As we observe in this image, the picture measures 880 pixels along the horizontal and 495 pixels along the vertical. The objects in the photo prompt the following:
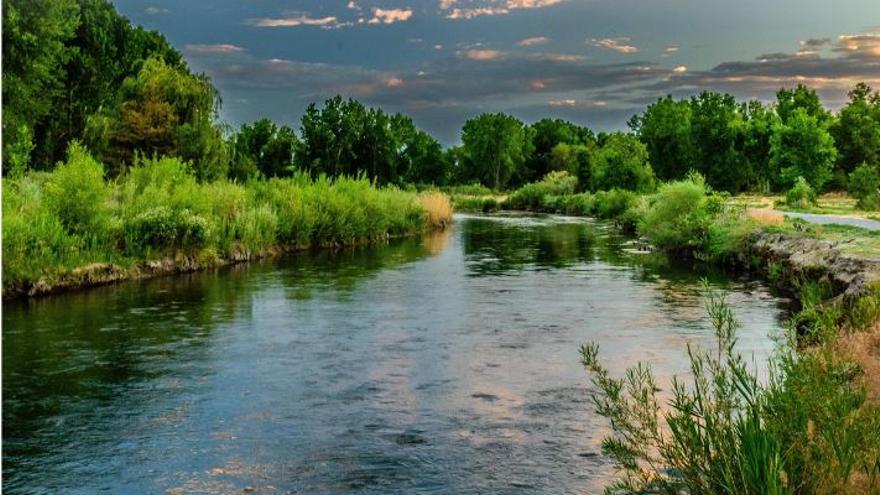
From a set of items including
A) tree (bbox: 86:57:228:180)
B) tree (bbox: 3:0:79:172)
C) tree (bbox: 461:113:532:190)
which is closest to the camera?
tree (bbox: 3:0:79:172)

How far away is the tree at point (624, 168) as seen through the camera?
232 feet

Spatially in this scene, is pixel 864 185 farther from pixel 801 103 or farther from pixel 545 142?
pixel 545 142

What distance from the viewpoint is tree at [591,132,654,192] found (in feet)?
232

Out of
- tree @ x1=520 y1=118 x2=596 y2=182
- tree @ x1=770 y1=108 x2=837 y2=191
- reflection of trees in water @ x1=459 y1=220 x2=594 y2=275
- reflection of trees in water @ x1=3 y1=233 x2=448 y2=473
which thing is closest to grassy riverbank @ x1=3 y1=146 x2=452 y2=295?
reflection of trees in water @ x1=3 y1=233 x2=448 y2=473

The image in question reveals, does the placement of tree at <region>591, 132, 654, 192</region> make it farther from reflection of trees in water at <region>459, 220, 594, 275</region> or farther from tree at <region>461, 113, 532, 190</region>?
tree at <region>461, 113, 532, 190</region>

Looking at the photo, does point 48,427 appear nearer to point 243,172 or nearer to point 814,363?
point 814,363

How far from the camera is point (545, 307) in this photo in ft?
61.1

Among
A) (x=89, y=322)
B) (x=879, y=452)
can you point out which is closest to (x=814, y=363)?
(x=879, y=452)

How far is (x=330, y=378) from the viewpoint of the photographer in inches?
469

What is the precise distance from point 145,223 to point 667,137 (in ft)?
264

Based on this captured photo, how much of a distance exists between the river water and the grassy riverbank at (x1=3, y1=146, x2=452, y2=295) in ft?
3.89

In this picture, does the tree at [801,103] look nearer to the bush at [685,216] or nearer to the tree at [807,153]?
the tree at [807,153]

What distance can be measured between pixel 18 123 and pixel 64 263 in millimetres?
31078

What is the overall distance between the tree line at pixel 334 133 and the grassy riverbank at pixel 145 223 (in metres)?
1.88
